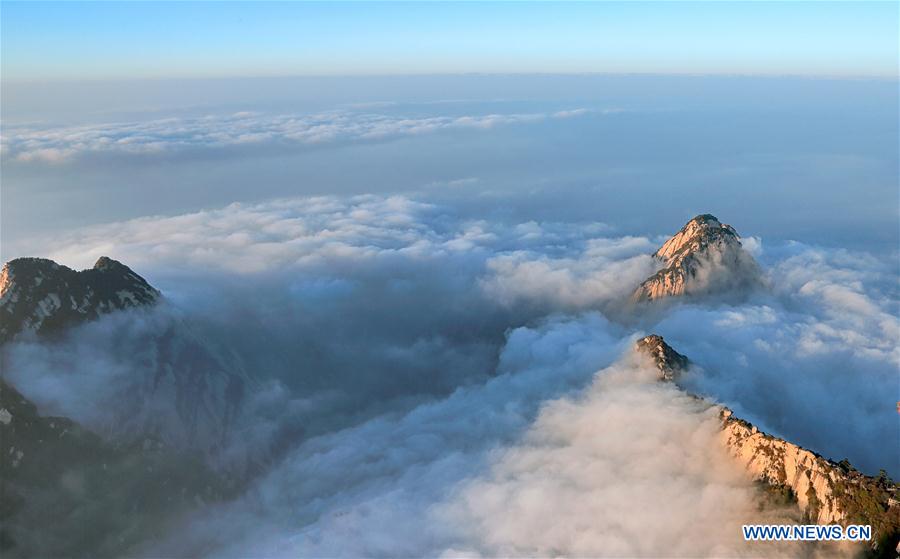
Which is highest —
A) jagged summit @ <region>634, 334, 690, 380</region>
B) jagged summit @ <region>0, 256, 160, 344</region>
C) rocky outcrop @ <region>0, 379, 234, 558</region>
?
jagged summit @ <region>0, 256, 160, 344</region>

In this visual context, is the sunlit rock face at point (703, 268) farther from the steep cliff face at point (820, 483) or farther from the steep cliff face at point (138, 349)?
the steep cliff face at point (138, 349)

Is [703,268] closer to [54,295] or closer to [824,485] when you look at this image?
[824,485]

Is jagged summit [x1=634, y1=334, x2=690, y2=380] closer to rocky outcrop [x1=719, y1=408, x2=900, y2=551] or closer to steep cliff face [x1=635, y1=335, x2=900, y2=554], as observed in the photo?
steep cliff face [x1=635, y1=335, x2=900, y2=554]

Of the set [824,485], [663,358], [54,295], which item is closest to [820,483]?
[824,485]

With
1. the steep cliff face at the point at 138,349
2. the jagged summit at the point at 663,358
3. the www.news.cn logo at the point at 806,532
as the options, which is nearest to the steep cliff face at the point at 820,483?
the www.news.cn logo at the point at 806,532

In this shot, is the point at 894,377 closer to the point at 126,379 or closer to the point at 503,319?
the point at 503,319

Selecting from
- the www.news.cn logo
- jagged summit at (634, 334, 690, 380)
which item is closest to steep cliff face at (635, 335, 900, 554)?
Result: the www.news.cn logo
